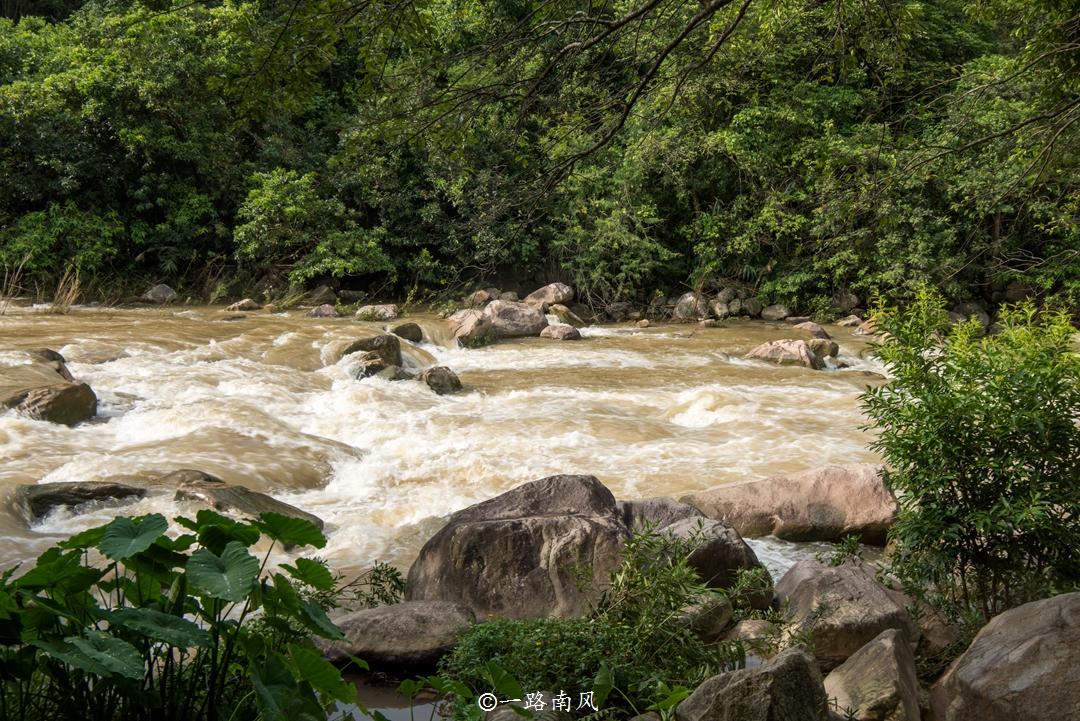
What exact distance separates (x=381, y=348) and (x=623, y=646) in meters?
8.78

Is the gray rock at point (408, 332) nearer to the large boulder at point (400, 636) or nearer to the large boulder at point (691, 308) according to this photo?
the large boulder at point (691, 308)

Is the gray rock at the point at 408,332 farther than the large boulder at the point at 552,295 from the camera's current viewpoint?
No

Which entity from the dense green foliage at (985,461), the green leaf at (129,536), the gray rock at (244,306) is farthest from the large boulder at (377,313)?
the green leaf at (129,536)

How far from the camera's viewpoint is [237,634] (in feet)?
6.29

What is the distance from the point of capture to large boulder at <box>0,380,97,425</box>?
7758 mm

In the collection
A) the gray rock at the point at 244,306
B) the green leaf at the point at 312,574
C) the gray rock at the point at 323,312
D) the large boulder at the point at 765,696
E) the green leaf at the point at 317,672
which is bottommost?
the gray rock at the point at 323,312

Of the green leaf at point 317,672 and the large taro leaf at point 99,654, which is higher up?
the large taro leaf at point 99,654

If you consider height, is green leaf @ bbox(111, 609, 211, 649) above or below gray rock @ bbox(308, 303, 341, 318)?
above

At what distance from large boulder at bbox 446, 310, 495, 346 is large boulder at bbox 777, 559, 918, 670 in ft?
34.5

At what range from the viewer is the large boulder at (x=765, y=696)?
103 inches

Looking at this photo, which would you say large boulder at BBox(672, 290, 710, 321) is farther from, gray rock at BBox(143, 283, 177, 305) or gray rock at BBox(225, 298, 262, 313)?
gray rock at BBox(143, 283, 177, 305)

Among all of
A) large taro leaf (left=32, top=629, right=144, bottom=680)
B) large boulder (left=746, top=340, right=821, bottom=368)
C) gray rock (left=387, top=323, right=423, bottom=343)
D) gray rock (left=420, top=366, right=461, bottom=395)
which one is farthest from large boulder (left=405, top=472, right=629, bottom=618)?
gray rock (left=387, top=323, right=423, bottom=343)

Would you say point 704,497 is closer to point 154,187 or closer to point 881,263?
point 881,263

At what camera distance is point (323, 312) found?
53.5 ft
